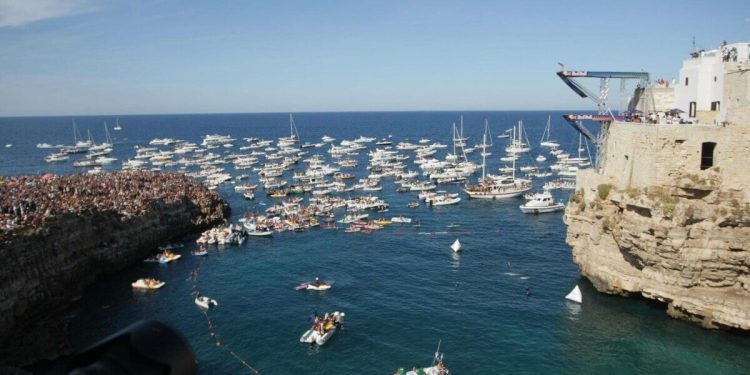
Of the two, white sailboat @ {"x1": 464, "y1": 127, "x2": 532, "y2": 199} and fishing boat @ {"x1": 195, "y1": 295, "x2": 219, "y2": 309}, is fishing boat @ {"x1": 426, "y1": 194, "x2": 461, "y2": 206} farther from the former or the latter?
fishing boat @ {"x1": 195, "y1": 295, "x2": 219, "y2": 309}

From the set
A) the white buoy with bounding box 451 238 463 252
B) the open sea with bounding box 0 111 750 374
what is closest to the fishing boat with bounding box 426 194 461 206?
the open sea with bounding box 0 111 750 374

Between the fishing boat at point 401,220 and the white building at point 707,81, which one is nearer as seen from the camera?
the white building at point 707,81


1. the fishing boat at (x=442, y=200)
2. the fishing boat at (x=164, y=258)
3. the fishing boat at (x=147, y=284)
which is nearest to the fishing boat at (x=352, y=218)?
the fishing boat at (x=442, y=200)

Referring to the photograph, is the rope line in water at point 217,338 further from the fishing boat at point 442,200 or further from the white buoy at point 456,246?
the fishing boat at point 442,200

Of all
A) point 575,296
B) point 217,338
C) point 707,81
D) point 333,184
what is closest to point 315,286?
point 217,338

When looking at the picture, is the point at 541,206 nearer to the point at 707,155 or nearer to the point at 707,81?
the point at 707,81
